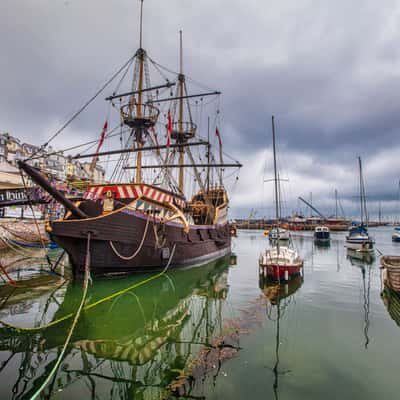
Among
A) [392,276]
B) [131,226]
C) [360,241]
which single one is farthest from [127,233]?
[360,241]

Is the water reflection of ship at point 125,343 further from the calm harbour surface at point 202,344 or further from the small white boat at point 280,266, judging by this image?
the small white boat at point 280,266

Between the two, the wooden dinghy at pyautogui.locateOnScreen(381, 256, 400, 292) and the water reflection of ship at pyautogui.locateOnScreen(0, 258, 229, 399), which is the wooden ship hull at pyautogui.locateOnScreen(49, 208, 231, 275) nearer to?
the water reflection of ship at pyautogui.locateOnScreen(0, 258, 229, 399)

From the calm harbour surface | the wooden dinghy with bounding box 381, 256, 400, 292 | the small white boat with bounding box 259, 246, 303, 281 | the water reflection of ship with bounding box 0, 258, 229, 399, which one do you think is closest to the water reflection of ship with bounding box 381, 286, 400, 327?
the calm harbour surface

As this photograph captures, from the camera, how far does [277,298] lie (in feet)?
37.5

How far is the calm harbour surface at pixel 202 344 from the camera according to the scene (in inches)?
190

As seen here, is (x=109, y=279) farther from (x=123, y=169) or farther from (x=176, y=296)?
(x=123, y=169)

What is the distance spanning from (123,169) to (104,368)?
18565 millimetres

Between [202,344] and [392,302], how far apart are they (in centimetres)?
931

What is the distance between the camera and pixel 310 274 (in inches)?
701

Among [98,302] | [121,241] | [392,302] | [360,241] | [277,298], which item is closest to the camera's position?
[98,302]

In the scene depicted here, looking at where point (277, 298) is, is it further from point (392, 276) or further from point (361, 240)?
point (361, 240)

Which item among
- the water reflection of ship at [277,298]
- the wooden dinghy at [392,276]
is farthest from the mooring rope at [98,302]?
the wooden dinghy at [392,276]

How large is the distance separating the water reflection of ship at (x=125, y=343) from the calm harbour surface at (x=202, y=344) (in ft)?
0.10

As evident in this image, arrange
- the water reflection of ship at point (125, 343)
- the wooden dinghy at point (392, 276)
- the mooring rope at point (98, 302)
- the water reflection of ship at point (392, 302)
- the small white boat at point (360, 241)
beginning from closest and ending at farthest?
the water reflection of ship at point (125, 343), the mooring rope at point (98, 302), the water reflection of ship at point (392, 302), the wooden dinghy at point (392, 276), the small white boat at point (360, 241)
